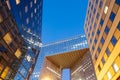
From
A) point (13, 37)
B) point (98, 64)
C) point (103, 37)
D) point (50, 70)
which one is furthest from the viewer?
point (50, 70)

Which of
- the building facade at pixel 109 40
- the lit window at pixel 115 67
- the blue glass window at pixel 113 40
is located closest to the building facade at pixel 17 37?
the building facade at pixel 109 40

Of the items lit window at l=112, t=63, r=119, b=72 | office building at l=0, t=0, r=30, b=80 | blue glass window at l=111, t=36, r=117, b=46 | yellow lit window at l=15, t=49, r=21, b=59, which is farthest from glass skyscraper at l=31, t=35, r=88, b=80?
lit window at l=112, t=63, r=119, b=72

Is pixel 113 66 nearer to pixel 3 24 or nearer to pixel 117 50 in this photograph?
pixel 117 50

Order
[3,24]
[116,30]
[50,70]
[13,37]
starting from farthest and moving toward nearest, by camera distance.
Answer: [50,70] → [116,30] → [13,37] → [3,24]

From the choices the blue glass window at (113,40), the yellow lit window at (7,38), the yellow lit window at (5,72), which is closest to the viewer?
the yellow lit window at (5,72)

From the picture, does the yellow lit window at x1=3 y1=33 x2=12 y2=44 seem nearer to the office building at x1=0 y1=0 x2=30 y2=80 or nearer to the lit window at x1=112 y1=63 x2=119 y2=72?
the office building at x1=0 y1=0 x2=30 y2=80

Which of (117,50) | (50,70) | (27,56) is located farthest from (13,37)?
(50,70)

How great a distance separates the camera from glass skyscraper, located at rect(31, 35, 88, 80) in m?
72.4

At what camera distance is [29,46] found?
96.2ft

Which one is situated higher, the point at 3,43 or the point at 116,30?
the point at 116,30

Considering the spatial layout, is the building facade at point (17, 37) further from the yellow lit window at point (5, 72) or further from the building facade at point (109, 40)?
the building facade at point (109, 40)

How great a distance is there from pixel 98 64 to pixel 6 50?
20.6m

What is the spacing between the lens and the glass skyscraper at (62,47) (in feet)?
238

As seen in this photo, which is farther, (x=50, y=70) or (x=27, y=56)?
(x=50, y=70)
